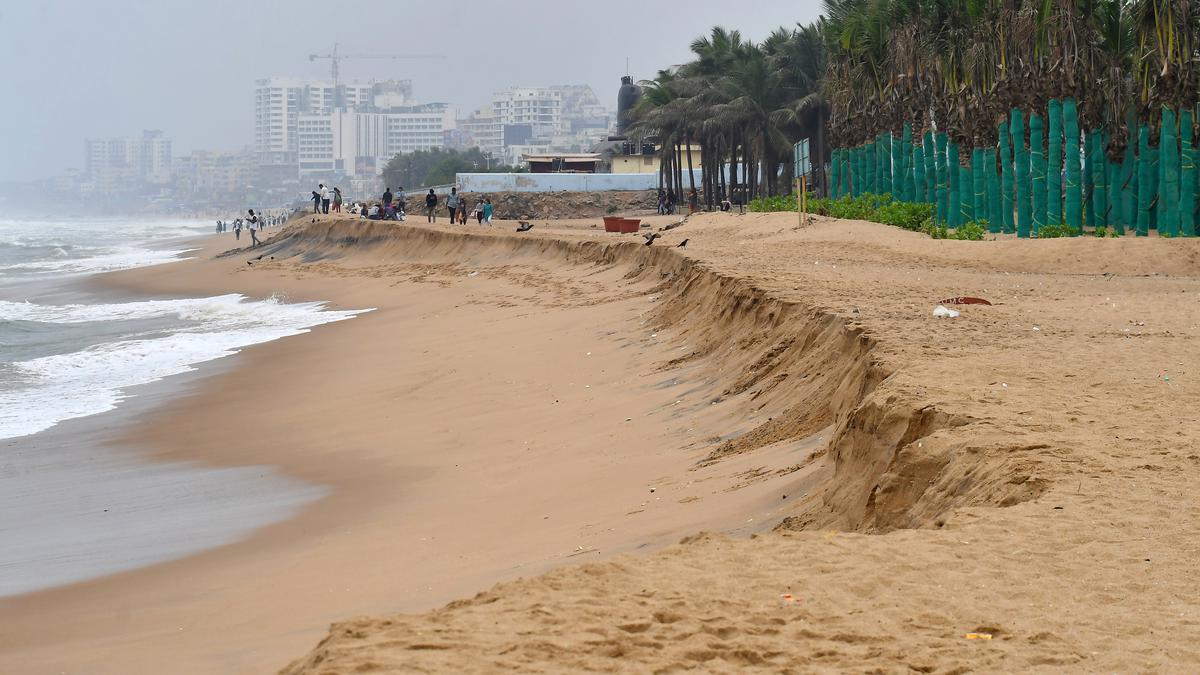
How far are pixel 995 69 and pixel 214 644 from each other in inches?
1128

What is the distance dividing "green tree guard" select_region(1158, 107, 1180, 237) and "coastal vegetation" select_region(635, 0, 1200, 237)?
0.02 meters

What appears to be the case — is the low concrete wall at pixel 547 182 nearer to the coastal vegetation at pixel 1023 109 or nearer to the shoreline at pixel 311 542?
the coastal vegetation at pixel 1023 109

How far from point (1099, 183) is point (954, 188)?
5279 mm

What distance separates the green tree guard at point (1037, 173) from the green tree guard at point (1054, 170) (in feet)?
1.12

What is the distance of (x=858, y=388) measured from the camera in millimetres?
9312

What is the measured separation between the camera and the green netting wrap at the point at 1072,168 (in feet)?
86.0

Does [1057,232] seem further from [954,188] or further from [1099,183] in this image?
[954,188]

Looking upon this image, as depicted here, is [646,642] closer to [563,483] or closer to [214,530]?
[563,483]

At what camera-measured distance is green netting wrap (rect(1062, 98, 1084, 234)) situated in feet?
86.0

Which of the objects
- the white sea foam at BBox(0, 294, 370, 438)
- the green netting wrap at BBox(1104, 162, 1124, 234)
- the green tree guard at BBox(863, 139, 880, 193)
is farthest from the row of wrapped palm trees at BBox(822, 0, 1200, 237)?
→ the white sea foam at BBox(0, 294, 370, 438)

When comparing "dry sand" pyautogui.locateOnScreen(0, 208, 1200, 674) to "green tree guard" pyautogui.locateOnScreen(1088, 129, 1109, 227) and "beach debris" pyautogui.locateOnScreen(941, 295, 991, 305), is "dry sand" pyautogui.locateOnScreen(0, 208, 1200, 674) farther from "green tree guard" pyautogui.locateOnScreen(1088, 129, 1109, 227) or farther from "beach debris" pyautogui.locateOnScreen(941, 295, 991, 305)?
"green tree guard" pyautogui.locateOnScreen(1088, 129, 1109, 227)

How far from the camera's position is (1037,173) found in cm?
2756

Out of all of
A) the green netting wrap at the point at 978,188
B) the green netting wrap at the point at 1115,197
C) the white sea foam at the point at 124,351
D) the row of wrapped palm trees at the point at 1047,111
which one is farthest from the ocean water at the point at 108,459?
the green netting wrap at the point at 1115,197

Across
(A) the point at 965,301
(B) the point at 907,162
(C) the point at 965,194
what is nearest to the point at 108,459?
(A) the point at 965,301
